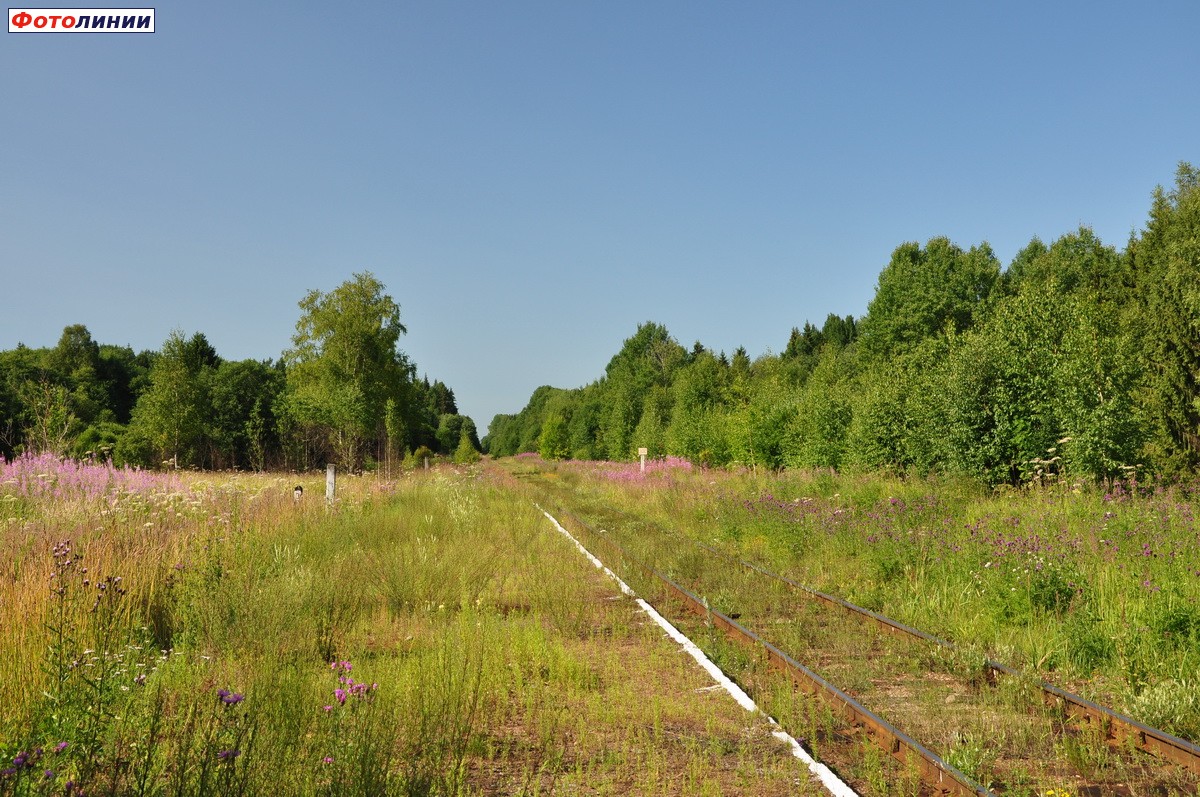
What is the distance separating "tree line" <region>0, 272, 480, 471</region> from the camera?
34.8m

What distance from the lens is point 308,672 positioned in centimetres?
522

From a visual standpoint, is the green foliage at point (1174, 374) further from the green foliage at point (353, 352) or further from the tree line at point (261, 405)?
the green foliage at point (353, 352)

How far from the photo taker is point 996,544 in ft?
29.9

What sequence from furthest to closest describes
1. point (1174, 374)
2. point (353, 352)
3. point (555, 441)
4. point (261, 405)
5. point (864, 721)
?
point (555, 441) < point (261, 405) < point (353, 352) < point (1174, 374) < point (864, 721)

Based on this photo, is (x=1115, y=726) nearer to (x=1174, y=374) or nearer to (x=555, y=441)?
(x=1174, y=374)

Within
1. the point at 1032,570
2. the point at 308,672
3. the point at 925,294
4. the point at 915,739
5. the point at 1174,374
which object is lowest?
the point at 915,739

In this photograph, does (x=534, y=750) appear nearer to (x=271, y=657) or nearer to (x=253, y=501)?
(x=271, y=657)

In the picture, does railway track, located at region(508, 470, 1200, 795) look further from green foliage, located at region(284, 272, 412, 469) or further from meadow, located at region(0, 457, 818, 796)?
green foliage, located at region(284, 272, 412, 469)

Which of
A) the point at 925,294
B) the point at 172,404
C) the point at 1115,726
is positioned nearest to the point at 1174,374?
the point at 1115,726

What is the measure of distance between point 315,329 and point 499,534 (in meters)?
36.9

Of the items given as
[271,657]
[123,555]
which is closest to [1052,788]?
[271,657]

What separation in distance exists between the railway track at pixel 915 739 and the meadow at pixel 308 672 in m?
0.70

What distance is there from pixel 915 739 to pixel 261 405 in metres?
56.7

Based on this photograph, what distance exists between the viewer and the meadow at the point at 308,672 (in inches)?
145
